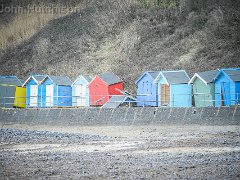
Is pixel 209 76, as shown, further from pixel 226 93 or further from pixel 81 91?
pixel 81 91

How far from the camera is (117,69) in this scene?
4469 cm

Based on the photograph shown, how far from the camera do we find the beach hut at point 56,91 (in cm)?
3725

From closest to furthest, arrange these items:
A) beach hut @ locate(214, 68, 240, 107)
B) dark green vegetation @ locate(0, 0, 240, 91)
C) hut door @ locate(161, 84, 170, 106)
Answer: beach hut @ locate(214, 68, 240, 107) → hut door @ locate(161, 84, 170, 106) → dark green vegetation @ locate(0, 0, 240, 91)

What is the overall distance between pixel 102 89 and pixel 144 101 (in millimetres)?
Result: 5703

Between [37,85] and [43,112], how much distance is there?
4.79 metres

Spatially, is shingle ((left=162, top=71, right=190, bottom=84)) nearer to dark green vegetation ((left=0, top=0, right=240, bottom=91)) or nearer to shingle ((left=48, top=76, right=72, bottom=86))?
dark green vegetation ((left=0, top=0, right=240, bottom=91))

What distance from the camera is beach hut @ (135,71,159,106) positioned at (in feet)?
110

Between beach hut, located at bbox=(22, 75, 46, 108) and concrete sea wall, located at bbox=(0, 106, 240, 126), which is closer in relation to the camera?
concrete sea wall, located at bbox=(0, 106, 240, 126)

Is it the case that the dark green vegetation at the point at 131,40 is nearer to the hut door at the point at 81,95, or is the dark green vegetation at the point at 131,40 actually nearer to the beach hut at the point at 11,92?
the hut door at the point at 81,95

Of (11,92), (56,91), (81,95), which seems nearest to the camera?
(81,95)

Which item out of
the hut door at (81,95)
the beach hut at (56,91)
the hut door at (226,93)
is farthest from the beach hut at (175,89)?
the beach hut at (56,91)

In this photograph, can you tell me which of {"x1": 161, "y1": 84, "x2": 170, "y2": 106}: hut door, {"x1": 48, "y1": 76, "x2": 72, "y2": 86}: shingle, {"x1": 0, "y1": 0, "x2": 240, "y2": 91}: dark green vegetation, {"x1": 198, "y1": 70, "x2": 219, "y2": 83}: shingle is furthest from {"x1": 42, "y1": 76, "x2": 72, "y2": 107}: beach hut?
{"x1": 198, "y1": 70, "x2": 219, "y2": 83}: shingle

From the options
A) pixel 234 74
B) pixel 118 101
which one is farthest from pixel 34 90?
pixel 234 74

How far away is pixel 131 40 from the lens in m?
48.8
